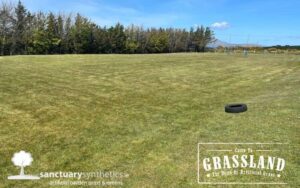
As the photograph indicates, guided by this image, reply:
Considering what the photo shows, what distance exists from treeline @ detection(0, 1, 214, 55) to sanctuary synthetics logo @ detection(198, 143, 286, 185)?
76.3 meters

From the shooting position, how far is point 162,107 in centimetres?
1605

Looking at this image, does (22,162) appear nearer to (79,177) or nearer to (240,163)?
(79,177)

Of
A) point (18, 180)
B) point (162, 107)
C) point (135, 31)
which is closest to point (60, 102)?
point (162, 107)

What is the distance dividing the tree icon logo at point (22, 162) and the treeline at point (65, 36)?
7424cm

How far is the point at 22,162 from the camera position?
9094mm

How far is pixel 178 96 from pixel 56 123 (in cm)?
844

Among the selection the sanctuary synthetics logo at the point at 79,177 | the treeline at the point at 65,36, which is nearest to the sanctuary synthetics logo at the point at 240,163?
the sanctuary synthetics logo at the point at 79,177

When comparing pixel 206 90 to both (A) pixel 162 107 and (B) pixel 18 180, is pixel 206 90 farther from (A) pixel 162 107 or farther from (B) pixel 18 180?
(B) pixel 18 180

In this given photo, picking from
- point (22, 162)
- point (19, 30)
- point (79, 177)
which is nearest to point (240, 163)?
point (79, 177)

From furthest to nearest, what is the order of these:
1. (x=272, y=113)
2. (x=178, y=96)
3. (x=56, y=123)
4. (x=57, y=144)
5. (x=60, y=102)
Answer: (x=178, y=96) < (x=60, y=102) < (x=272, y=113) < (x=56, y=123) < (x=57, y=144)

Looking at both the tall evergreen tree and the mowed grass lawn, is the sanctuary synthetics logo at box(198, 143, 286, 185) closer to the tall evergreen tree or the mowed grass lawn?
the mowed grass lawn

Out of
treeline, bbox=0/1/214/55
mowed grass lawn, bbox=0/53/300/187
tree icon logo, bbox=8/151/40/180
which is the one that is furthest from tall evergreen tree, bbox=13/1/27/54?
tree icon logo, bbox=8/151/40/180

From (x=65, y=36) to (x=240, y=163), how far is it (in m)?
85.8

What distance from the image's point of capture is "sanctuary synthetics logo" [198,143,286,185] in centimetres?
818
